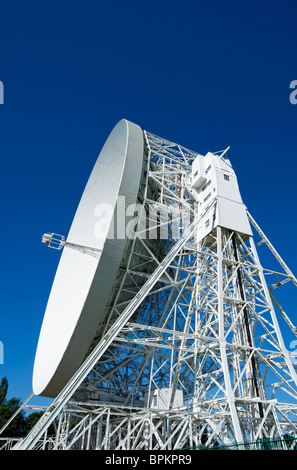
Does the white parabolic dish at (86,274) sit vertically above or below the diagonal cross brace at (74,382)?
above

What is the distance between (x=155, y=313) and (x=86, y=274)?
16.9ft

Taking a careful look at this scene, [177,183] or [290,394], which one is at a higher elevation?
[177,183]

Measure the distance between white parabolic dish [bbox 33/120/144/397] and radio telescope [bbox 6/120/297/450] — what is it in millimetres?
54

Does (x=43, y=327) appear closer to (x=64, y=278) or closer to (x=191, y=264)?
(x=64, y=278)

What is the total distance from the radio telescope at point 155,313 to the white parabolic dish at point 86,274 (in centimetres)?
5

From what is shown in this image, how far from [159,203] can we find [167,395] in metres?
8.16

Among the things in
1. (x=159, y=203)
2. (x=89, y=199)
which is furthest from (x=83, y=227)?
(x=159, y=203)

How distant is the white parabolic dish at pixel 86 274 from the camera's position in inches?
528

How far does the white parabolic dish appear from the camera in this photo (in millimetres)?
13409

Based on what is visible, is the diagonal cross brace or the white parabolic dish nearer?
the diagonal cross brace

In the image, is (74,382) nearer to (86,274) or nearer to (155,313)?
(86,274)

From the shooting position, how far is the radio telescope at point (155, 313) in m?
13.0

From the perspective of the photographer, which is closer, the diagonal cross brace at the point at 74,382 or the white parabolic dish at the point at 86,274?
the diagonal cross brace at the point at 74,382
